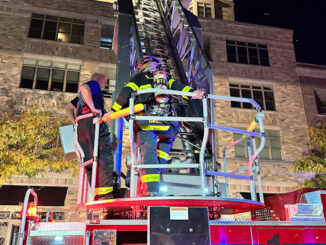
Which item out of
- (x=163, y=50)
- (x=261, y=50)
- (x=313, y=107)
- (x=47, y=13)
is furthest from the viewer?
(x=261, y=50)

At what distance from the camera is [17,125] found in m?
11.6

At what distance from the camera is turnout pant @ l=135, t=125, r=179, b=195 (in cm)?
373

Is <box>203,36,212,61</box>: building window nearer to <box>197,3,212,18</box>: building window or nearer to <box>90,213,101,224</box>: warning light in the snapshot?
<box>197,3,212,18</box>: building window

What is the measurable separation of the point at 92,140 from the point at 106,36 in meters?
15.2

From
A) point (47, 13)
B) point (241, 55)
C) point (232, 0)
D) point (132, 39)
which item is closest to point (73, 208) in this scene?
point (132, 39)

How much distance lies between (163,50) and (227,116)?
31.6 ft

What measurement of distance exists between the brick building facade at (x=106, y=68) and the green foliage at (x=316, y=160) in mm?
716

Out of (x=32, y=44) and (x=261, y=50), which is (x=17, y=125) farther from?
(x=261, y=50)

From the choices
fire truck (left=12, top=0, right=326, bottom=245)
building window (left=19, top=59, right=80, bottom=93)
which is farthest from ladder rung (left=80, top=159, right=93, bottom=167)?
building window (left=19, top=59, right=80, bottom=93)

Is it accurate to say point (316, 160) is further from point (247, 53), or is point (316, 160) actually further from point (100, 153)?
point (100, 153)

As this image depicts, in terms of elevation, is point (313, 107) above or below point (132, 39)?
above

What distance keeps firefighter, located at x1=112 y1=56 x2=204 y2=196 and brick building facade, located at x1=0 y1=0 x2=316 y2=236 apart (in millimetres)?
10863

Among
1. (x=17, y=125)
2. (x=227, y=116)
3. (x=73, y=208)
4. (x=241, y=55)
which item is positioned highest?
(x=241, y=55)

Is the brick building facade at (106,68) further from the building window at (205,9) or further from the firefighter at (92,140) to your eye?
the firefighter at (92,140)
